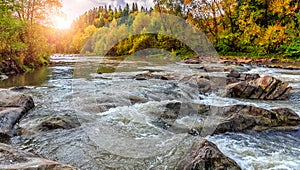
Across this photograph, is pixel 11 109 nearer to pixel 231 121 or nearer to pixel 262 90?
pixel 231 121

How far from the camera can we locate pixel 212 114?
18.9 feet

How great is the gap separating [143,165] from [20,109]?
362 centimetres

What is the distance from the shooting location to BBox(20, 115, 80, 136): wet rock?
183 inches

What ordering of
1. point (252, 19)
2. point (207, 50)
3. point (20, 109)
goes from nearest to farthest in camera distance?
1. point (20, 109)
2. point (252, 19)
3. point (207, 50)

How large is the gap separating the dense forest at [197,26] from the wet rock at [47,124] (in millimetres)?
9259

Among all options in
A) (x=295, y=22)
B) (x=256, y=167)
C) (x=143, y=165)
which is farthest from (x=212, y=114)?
(x=295, y=22)

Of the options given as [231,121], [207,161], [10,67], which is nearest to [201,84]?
[231,121]

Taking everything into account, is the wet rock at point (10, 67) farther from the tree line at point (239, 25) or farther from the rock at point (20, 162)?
the rock at point (20, 162)

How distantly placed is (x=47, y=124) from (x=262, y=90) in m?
7.21

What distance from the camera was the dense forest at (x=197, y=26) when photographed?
15.9 metres

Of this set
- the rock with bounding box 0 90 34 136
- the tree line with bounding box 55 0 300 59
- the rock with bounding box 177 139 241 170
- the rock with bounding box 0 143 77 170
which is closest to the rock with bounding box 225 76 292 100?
the rock with bounding box 177 139 241 170

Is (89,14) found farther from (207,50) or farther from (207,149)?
(207,149)

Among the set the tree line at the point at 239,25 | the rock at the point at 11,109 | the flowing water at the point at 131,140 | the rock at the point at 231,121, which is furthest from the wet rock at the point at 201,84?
the tree line at the point at 239,25

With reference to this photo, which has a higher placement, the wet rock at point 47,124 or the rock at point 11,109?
the rock at point 11,109
